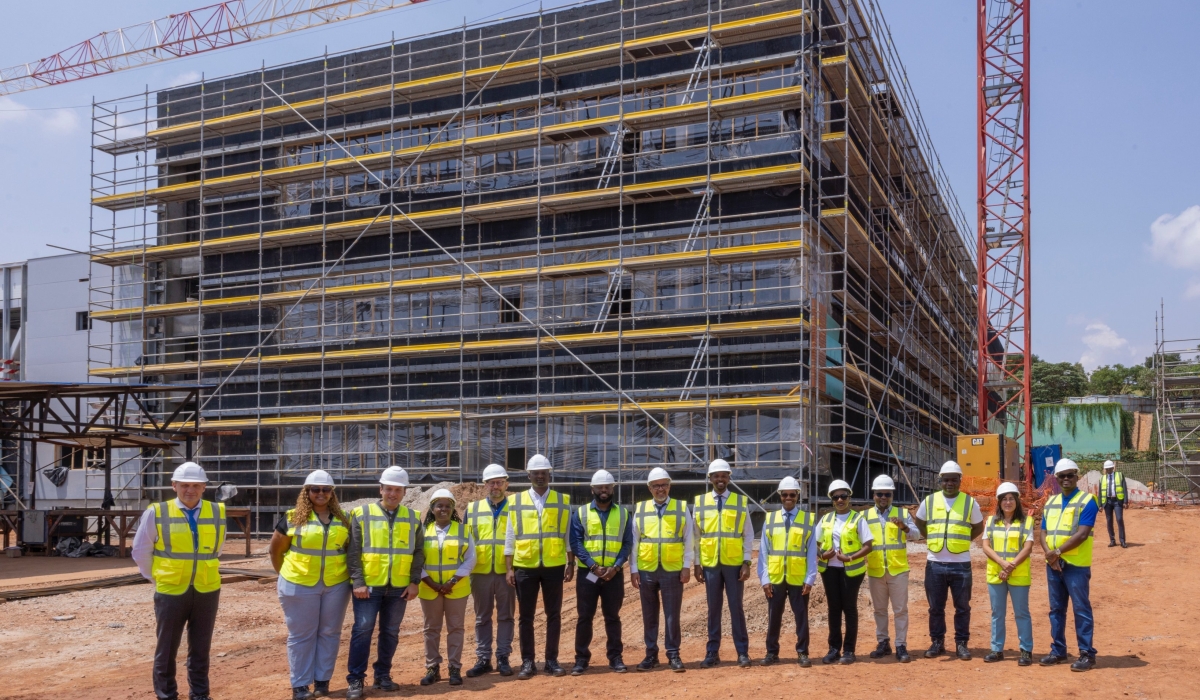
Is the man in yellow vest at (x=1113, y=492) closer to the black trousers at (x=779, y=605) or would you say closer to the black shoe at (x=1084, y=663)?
the black shoe at (x=1084, y=663)

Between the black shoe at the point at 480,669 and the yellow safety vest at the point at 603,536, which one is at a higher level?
the yellow safety vest at the point at 603,536

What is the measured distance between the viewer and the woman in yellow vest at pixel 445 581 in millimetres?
9453

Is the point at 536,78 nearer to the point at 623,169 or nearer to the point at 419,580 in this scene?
the point at 623,169

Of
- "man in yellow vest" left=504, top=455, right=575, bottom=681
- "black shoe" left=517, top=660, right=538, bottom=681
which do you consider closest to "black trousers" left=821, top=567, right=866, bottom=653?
"man in yellow vest" left=504, top=455, right=575, bottom=681

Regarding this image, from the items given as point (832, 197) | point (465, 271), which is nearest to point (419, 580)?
point (832, 197)

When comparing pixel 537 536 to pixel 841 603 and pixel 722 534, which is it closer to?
pixel 722 534

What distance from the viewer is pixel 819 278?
80.2 ft

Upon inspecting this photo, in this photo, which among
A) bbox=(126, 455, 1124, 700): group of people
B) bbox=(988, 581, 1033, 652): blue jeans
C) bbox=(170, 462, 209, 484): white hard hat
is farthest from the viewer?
bbox=(988, 581, 1033, 652): blue jeans

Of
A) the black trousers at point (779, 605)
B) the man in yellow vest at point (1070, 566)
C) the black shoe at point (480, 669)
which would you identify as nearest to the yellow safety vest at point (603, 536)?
the black shoe at point (480, 669)

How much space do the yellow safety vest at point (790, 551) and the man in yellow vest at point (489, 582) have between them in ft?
8.11

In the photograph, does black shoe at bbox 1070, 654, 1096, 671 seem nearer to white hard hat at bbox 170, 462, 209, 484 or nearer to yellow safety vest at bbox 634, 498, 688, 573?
yellow safety vest at bbox 634, 498, 688, 573

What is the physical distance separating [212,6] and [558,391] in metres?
27.1

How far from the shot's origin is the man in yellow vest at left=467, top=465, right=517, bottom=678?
988 cm

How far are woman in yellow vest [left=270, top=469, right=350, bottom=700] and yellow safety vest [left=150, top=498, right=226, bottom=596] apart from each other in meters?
0.48
